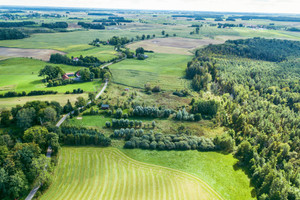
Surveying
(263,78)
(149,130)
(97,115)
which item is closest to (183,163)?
(149,130)

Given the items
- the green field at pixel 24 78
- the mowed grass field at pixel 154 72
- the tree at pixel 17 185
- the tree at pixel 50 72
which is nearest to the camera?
the tree at pixel 17 185

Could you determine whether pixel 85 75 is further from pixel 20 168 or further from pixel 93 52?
pixel 20 168

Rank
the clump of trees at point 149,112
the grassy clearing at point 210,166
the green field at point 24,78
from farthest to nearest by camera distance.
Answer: the green field at point 24,78 < the clump of trees at point 149,112 < the grassy clearing at point 210,166

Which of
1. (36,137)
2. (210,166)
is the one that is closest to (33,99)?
(36,137)

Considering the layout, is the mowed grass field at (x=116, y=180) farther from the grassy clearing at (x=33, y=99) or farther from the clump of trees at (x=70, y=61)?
the clump of trees at (x=70, y=61)

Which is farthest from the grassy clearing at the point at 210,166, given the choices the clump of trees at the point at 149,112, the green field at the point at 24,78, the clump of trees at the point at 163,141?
the green field at the point at 24,78

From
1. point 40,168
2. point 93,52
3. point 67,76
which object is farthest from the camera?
point 93,52

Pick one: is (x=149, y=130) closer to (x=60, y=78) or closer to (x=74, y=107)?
(x=74, y=107)
